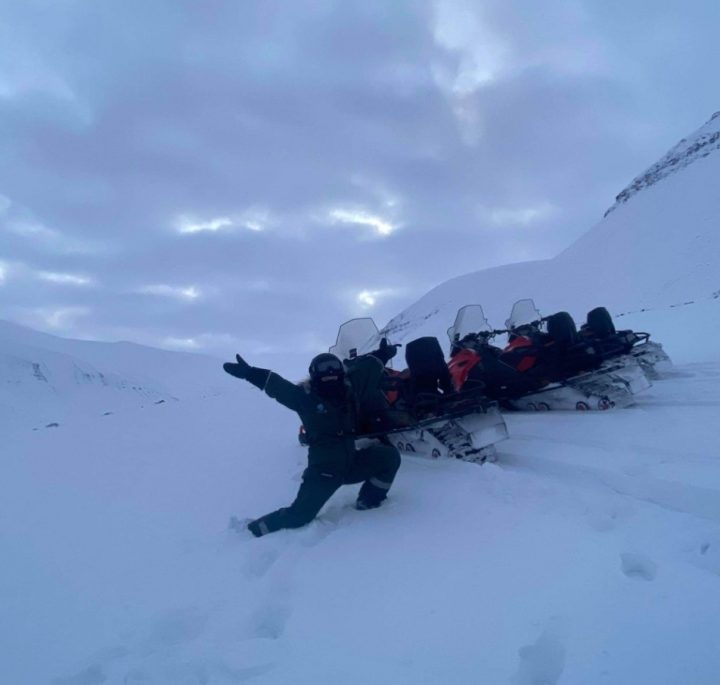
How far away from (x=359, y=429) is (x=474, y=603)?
2304 millimetres

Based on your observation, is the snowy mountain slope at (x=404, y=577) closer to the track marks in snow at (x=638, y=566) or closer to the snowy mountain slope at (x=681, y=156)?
the track marks in snow at (x=638, y=566)

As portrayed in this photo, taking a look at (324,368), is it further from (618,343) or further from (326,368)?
(618,343)

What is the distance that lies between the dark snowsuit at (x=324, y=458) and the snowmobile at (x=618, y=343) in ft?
13.2

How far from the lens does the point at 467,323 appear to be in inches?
297

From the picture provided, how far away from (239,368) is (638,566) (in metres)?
2.58

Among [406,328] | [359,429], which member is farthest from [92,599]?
[406,328]

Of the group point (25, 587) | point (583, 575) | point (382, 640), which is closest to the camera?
point (382, 640)

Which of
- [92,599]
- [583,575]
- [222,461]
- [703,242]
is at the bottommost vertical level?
[583,575]

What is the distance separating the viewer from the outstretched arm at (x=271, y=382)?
3.60 m

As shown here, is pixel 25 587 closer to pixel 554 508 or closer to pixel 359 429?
pixel 359 429

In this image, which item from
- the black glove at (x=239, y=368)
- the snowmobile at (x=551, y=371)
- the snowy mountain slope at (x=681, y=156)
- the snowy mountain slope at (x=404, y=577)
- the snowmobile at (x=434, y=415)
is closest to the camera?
the snowy mountain slope at (x=404, y=577)

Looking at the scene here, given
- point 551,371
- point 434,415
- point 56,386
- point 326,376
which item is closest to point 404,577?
point 326,376

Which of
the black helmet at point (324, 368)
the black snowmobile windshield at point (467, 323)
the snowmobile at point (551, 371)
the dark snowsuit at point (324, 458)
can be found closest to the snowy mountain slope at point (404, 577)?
the dark snowsuit at point (324, 458)

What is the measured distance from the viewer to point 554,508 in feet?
10.8
